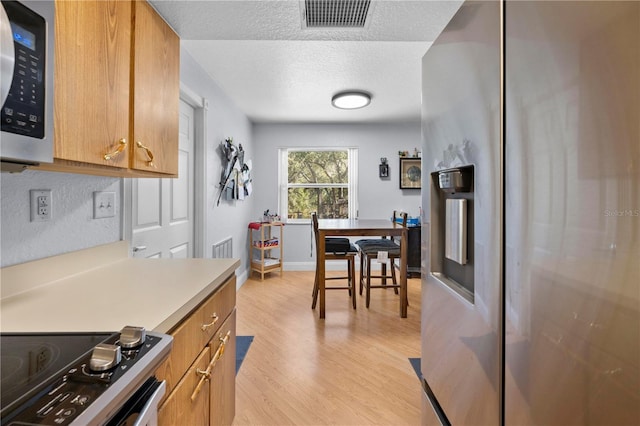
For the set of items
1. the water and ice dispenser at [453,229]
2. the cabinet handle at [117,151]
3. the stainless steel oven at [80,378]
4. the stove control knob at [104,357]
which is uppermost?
the cabinet handle at [117,151]

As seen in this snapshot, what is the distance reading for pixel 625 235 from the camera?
0.41 m

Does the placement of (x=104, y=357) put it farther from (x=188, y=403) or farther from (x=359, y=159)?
(x=359, y=159)

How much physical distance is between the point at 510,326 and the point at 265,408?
5.04 feet

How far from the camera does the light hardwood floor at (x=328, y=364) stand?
66.0 inches

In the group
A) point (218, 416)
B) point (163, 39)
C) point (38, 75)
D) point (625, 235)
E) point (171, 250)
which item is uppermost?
point (163, 39)

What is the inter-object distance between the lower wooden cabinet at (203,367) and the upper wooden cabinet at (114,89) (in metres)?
0.62

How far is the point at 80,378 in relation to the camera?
21.4 inches

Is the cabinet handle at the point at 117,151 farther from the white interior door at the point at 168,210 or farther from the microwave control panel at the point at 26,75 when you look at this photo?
the white interior door at the point at 168,210

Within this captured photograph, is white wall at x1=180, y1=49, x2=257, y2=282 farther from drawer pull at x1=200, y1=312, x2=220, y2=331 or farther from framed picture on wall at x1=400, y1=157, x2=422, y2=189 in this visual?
framed picture on wall at x1=400, y1=157, x2=422, y2=189

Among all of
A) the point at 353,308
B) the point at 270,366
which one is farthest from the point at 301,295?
the point at 270,366

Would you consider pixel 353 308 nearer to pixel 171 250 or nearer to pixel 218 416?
pixel 171 250

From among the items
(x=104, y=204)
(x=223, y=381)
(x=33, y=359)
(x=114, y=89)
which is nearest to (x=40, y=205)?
(x=104, y=204)

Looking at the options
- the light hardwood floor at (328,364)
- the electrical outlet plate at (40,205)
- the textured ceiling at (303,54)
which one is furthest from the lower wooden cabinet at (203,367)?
the textured ceiling at (303,54)

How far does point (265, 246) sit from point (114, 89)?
3.35 m
